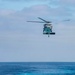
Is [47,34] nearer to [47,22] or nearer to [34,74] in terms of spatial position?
[47,22]

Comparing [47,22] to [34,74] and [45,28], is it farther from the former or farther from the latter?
[34,74]

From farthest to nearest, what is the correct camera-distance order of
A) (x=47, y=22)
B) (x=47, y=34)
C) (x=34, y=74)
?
1. (x=34, y=74)
2. (x=47, y=22)
3. (x=47, y=34)

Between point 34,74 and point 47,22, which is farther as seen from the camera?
point 34,74

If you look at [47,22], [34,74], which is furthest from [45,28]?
[34,74]

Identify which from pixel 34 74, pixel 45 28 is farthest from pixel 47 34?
pixel 34 74

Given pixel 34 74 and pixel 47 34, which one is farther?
pixel 34 74

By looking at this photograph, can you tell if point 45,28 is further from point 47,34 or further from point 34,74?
point 34,74

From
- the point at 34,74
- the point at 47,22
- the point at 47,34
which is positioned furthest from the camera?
the point at 34,74
